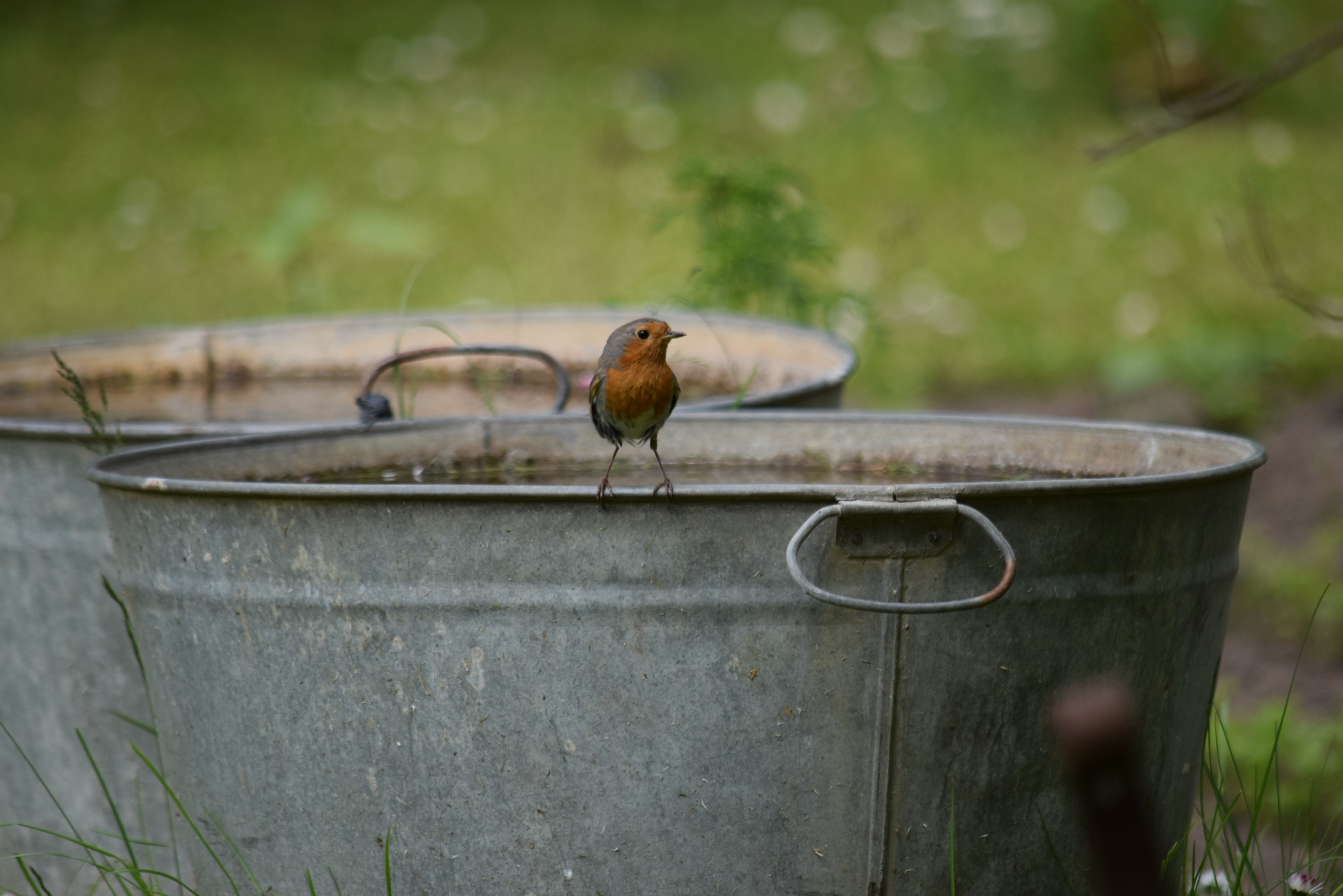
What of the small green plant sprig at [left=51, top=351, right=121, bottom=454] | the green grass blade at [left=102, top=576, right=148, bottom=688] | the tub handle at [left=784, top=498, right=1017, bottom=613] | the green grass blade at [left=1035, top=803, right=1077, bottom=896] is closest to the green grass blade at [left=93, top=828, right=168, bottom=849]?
the green grass blade at [left=102, top=576, right=148, bottom=688]

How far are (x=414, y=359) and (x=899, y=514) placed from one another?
1.07m

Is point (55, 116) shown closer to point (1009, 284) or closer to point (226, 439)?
point (1009, 284)

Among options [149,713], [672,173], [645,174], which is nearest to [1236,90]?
[149,713]

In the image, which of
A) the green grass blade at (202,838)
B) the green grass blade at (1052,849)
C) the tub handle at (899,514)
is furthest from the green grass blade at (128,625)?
the green grass blade at (1052,849)

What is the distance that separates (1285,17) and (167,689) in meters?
9.42

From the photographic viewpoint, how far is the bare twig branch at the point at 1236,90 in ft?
4.91

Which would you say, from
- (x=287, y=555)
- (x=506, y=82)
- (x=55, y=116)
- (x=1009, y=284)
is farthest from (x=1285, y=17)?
(x=287, y=555)

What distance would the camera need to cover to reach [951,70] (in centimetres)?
861

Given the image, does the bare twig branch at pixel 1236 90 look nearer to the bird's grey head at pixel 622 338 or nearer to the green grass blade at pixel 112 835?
the bird's grey head at pixel 622 338

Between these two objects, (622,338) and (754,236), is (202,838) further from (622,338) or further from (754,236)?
(754,236)

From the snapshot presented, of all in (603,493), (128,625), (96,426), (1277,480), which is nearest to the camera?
(603,493)

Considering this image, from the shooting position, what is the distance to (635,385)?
163 centimetres

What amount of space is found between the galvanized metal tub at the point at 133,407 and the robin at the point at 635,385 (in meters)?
0.41

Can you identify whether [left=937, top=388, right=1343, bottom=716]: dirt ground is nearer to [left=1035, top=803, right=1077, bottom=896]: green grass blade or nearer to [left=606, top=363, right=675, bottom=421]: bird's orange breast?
[left=1035, top=803, right=1077, bottom=896]: green grass blade
